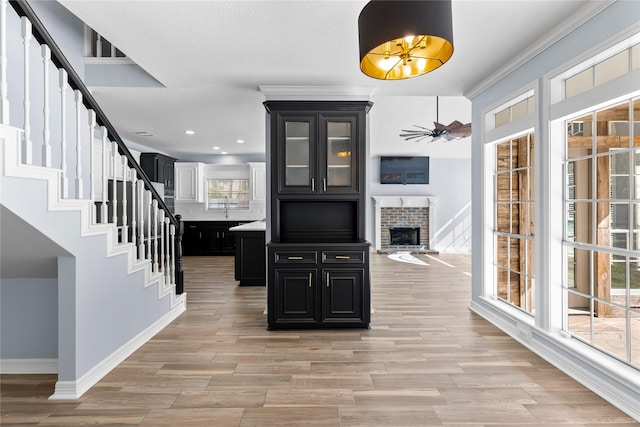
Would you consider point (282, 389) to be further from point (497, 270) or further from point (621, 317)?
point (621, 317)

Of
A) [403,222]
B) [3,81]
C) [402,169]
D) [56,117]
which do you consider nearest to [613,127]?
[3,81]

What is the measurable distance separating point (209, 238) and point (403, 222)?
532cm

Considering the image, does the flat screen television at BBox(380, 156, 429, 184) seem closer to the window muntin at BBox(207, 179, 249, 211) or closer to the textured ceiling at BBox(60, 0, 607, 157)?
the window muntin at BBox(207, 179, 249, 211)

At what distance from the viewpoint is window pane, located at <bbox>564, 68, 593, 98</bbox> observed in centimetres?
258

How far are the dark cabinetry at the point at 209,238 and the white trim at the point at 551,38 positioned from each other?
6.54m

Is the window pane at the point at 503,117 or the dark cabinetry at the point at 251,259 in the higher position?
the window pane at the point at 503,117

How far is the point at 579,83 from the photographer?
2.67 meters

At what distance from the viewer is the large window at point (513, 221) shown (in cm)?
371

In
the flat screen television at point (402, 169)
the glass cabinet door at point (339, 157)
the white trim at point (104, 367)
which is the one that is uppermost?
the flat screen television at point (402, 169)

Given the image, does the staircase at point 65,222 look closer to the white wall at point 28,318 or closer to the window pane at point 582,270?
the white wall at point 28,318

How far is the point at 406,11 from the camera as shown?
141 cm

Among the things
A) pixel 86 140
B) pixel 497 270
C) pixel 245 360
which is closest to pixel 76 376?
pixel 245 360

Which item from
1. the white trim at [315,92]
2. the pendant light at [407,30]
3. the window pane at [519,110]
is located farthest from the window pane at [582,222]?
the pendant light at [407,30]

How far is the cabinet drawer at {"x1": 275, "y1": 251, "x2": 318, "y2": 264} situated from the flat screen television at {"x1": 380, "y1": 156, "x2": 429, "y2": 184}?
261 inches
